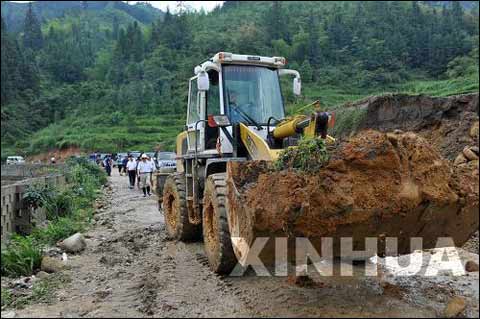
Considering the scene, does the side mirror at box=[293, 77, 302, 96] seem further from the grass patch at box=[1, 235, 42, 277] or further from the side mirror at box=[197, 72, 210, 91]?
the grass patch at box=[1, 235, 42, 277]

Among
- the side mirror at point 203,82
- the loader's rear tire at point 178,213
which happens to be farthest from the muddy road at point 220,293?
the side mirror at point 203,82

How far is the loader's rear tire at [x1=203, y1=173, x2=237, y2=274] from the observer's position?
5.55 meters

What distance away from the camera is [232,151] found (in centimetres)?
668

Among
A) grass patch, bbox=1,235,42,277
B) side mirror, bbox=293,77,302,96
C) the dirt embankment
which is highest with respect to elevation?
side mirror, bbox=293,77,302,96

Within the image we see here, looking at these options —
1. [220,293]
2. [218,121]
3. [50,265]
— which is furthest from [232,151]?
[50,265]

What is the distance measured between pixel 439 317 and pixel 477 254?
297cm

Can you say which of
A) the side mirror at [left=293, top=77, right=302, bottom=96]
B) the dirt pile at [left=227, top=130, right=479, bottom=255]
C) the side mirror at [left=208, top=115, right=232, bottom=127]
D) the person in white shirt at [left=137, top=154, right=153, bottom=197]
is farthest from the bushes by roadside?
the side mirror at [left=293, top=77, right=302, bottom=96]

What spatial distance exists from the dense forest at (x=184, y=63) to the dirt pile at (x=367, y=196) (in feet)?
97.3

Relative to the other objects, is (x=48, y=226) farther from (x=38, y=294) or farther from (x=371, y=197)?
(x=371, y=197)

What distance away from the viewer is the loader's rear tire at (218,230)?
5.55 meters

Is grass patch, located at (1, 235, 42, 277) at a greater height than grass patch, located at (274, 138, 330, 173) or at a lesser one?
lesser

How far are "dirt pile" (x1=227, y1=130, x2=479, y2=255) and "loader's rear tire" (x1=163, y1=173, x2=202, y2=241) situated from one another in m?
3.34

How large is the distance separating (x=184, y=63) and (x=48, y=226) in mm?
66774

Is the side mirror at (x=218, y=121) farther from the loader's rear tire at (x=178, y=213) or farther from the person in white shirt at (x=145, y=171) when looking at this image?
the person in white shirt at (x=145, y=171)
